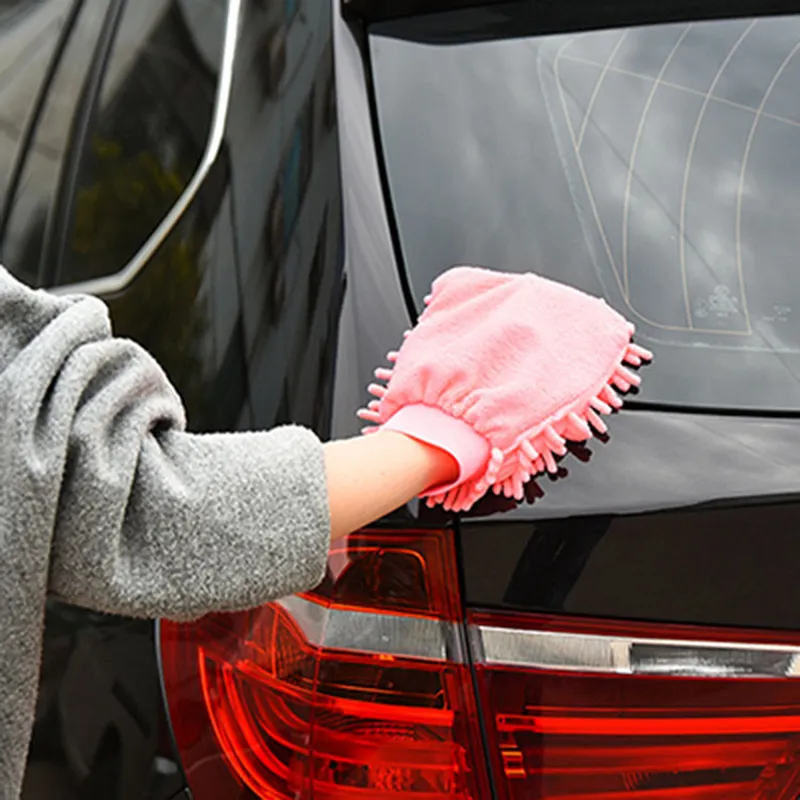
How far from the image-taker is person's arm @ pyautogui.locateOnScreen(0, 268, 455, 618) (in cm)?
84

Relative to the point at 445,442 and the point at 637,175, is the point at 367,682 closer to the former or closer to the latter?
the point at 445,442

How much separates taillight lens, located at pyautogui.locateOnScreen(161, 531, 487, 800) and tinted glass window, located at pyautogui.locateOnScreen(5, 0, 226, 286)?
22.5 inches

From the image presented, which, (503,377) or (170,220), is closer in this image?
(503,377)

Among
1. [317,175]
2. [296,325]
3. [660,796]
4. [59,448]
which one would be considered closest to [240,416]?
[296,325]

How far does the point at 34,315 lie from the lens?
2.95 feet

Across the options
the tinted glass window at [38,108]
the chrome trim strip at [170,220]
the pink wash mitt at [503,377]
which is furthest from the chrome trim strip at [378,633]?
the tinted glass window at [38,108]

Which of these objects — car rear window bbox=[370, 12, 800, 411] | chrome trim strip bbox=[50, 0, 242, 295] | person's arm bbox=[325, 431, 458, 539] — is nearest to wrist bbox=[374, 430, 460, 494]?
person's arm bbox=[325, 431, 458, 539]

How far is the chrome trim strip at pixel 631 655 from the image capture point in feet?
3.72

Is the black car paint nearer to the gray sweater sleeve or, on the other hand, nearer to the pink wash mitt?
the pink wash mitt

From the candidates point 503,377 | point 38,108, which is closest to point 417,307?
point 503,377

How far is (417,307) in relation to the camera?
4.27ft

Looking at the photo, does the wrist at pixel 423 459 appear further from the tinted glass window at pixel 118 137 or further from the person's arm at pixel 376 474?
the tinted glass window at pixel 118 137

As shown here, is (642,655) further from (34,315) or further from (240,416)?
(34,315)

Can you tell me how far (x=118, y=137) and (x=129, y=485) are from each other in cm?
90
